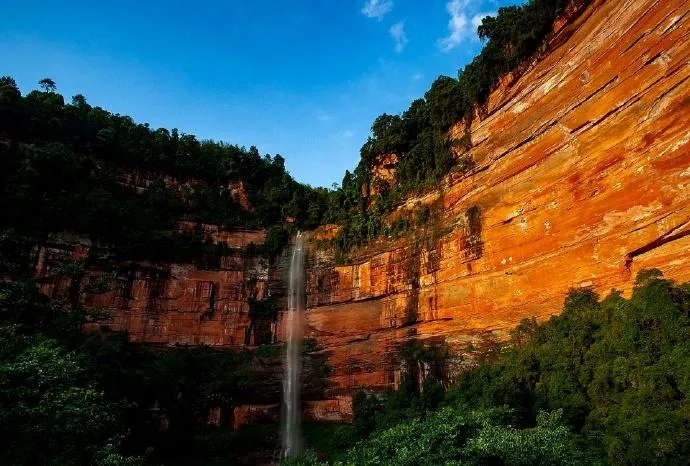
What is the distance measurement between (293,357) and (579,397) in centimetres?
1480

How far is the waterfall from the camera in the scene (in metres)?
22.5

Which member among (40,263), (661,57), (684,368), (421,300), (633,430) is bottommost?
(633,430)

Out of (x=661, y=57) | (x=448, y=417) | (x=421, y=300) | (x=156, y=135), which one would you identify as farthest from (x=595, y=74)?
(x=156, y=135)

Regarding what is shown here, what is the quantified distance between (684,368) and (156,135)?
2818 cm

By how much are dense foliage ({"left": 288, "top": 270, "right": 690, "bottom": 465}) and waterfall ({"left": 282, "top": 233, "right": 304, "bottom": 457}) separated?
30.8 feet

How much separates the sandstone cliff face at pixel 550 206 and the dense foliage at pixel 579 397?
1052 millimetres

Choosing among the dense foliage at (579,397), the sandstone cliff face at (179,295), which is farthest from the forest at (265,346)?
the sandstone cliff face at (179,295)

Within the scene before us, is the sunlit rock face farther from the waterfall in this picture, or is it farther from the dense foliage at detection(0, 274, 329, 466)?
the dense foliage at detection(0, 274, 329, 466)

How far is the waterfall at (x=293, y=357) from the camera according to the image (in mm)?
22547

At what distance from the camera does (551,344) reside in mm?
15016

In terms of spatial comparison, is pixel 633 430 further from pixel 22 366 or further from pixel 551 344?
pixel 22 366

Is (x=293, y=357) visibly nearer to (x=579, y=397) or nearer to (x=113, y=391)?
(x=113, y=391)

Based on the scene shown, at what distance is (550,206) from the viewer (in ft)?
55.5

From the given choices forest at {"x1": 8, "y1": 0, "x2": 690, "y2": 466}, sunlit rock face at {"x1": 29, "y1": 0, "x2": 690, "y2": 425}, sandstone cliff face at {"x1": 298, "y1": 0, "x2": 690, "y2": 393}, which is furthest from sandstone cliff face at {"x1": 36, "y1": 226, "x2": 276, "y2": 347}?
sandstone cliff face at {"x1": 298, "y1": 0, "x2": 690, "y2": 393}
